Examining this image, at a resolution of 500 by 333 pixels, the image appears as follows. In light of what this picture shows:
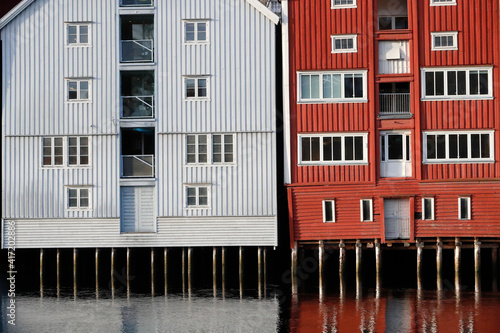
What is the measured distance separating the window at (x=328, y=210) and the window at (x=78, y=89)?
13.5m

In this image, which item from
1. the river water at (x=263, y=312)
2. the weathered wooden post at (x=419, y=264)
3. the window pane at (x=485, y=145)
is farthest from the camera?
the window pane at (x=485, y=145)

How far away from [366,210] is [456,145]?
5608mm

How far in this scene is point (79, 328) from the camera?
127ft

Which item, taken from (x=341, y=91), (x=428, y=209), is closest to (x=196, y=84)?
(x=341, y=91)

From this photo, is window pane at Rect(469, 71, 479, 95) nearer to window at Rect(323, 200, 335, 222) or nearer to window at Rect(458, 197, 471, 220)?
window at Rect(458, 197, 471, 220)

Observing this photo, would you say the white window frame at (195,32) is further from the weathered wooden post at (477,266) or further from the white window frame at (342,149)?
the weathered wooden post at (477,266)

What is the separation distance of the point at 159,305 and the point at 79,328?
529 cm

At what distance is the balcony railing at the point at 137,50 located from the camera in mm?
48906

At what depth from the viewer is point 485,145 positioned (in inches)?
1866

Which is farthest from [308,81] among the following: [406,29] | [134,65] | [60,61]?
[60,61]

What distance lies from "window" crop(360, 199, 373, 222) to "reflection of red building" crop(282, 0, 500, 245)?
0.17 feet

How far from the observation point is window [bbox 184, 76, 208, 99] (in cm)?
4853

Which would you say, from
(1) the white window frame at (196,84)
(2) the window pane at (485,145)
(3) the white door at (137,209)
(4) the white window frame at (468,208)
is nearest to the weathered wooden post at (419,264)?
(4) the white window frame at (468,208)

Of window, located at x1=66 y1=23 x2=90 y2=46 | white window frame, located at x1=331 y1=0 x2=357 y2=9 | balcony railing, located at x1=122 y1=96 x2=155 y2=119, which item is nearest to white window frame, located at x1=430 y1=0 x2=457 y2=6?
white window frame, located at x1=331 y1=0 x2=357 y2=9
